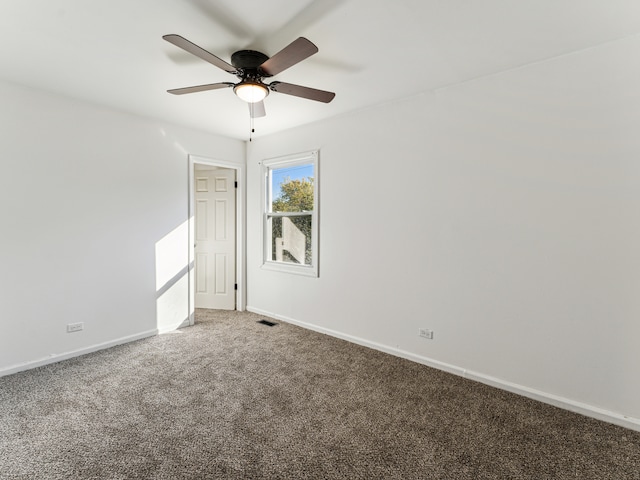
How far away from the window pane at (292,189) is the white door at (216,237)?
2.32 ft

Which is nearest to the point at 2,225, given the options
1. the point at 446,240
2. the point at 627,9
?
the point at 446,240

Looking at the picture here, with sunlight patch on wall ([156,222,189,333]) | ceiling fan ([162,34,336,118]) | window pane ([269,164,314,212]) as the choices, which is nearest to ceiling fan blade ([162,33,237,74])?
ceiling fan ([162,34,336,118])

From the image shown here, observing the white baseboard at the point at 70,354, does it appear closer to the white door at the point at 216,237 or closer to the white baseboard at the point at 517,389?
the white door at the point at 216,237

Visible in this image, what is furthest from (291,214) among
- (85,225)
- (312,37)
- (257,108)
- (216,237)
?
(312,37)

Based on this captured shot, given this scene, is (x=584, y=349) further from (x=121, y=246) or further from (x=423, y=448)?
(x=121, y=246)

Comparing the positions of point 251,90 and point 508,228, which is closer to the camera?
point 251,90

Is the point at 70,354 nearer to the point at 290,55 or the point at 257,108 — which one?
the point at 257,108

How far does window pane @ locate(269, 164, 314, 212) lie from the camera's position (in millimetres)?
3986

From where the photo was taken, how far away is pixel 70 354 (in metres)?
3.05

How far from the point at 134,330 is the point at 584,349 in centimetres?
426

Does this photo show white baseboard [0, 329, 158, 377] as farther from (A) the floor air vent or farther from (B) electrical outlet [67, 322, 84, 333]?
(A) the floor air vent

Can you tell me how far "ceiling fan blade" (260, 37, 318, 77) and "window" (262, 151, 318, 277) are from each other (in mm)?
1743

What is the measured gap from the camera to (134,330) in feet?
11.6

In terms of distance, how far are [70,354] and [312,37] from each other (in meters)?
3.62
